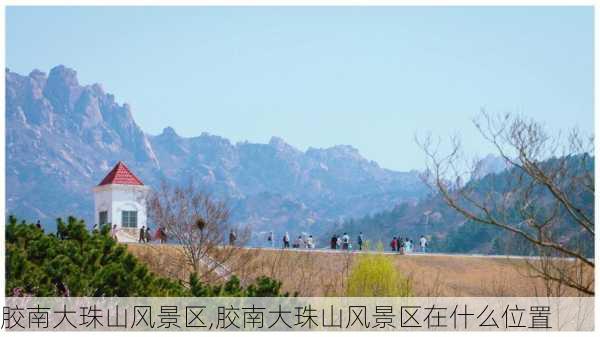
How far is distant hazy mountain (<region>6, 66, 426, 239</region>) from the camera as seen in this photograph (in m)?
129

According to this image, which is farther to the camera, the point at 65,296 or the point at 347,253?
the point at 347,253

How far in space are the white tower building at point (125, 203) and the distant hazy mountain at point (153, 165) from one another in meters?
90.5

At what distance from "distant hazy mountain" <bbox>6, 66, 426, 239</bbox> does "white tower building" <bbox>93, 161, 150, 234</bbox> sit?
90543 millimetres

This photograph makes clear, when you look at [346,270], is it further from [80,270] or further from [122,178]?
[80,270]

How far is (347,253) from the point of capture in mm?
27000

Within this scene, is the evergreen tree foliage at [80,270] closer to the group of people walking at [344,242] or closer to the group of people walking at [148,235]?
the group of people walking at [148,235]

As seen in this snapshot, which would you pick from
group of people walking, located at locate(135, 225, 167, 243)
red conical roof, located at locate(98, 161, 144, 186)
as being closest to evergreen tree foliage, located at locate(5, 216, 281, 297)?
group of people walking, located at locate(135, 225, 167, 243)

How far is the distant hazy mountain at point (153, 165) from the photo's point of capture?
→ 129 meters

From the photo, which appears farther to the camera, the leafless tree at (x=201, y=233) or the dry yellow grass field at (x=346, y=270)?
the dry yellow grass field at (x=346, y=270)

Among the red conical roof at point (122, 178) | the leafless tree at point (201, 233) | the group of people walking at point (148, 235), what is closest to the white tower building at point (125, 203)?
the red conical roof at point (122, 178)

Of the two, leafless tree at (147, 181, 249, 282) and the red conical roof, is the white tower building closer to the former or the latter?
the red conical roof
